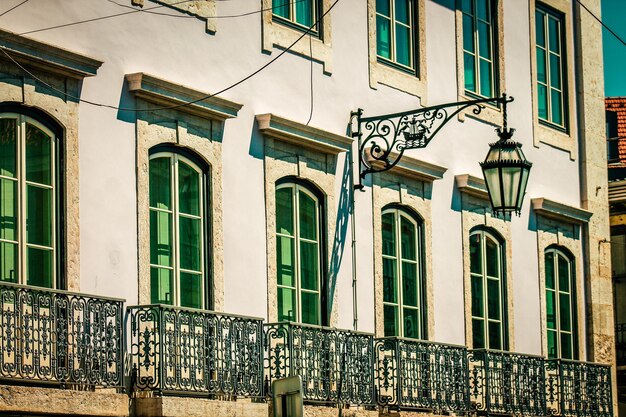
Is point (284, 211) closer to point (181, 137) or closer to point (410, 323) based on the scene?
point (181, 137)

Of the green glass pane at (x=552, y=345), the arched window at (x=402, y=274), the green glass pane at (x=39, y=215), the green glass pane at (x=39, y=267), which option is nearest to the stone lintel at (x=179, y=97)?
the green glass pane at (x=39, y=215)

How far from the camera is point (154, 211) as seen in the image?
1652cm

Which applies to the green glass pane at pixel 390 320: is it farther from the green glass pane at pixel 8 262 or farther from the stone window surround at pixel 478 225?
the green glass pane at pixel 8 262

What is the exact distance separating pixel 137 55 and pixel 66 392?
11.8 ft

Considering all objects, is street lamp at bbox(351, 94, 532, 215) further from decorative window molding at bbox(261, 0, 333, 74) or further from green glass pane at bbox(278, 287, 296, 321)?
green glass pane at bbox(278, 287, 296, 321)

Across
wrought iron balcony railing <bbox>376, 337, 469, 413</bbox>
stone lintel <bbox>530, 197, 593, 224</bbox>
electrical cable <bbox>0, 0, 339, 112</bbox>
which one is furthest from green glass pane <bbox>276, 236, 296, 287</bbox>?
stone lintel <bbox>530, 197, 593, 224</bbox>

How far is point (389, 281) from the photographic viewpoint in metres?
20.1

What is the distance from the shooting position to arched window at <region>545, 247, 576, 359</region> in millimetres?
23344

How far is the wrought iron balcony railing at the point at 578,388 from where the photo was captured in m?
22.2

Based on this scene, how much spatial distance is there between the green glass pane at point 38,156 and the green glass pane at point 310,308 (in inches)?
163

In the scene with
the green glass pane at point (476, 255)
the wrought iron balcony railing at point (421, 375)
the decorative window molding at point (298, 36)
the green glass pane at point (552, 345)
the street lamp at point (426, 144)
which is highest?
the decorative window molding at point (298, 36)

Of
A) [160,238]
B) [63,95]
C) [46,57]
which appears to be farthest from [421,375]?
[46,57]

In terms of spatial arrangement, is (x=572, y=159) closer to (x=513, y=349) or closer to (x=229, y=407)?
(x=513, y=349)

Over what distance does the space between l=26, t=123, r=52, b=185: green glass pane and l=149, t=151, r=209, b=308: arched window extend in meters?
1.47
